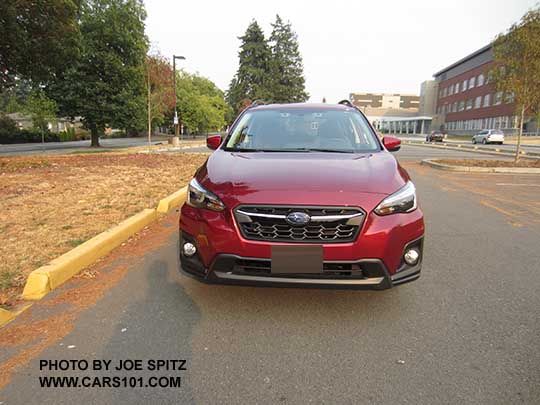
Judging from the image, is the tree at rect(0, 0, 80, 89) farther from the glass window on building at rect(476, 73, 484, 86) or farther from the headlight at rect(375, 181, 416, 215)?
the glass window on building at rect(476, 73, 484, 86)

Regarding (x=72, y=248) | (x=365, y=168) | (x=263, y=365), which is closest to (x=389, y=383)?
(x=263, y=365)

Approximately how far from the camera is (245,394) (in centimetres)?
196

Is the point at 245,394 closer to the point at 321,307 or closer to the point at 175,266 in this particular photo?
the point at 321,307

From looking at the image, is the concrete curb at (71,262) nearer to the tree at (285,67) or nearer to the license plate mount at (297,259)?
the license plate mount at (297,259)

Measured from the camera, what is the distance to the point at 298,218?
240cm

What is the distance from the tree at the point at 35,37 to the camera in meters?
10.2

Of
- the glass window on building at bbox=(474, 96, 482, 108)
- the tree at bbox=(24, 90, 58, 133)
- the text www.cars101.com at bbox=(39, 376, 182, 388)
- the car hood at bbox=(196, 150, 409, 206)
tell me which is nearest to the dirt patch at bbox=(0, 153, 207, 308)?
the text www.cars101.com at bbox=(39, 376, 182, 388)

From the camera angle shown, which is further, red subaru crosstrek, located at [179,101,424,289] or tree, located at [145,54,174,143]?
tree, located at [145,54,174,143]

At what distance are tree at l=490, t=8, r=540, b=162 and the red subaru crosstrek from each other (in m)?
13.5

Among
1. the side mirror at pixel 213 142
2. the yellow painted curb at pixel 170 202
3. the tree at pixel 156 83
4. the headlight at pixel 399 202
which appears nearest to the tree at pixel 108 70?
the tree at pixel 156 83

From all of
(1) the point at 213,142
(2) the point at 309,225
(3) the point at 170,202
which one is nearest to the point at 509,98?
(3) the point at 170,202

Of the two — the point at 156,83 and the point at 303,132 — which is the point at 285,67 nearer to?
the point at 156,83

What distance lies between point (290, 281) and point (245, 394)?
752 mm

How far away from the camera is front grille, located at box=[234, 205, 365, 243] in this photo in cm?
243
